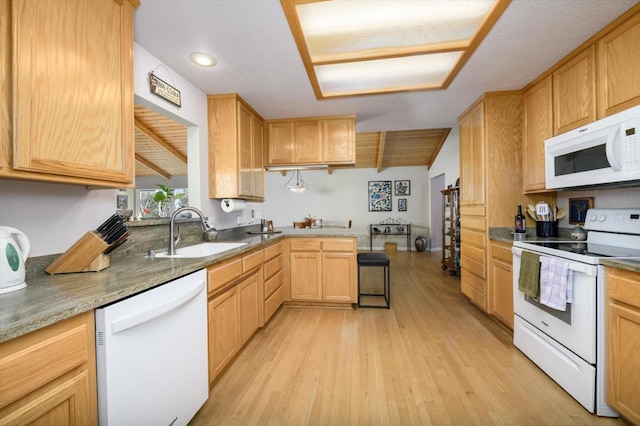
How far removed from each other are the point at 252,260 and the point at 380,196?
5894 mm

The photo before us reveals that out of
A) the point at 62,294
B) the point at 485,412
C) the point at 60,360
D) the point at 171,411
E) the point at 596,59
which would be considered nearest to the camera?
the point at 60,360

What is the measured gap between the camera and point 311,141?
3189mm

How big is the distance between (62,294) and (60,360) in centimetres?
27

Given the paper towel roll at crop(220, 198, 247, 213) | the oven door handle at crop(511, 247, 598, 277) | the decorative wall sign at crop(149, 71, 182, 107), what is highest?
the decorative wall sign at crop(149, 71, 182, 107)

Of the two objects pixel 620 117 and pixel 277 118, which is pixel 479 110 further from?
pixel 277 118

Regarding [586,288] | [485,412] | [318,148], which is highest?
[318,148]

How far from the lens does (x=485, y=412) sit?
142 centimetres

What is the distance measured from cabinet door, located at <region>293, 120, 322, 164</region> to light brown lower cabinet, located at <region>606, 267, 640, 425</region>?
8.67 feet

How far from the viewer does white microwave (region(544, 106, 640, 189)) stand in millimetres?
1430

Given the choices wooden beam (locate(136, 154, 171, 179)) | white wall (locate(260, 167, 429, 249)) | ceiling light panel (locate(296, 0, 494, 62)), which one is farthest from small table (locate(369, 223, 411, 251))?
wooden beam (locate(136, 154, 171, 179))

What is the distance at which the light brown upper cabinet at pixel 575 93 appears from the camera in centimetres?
183

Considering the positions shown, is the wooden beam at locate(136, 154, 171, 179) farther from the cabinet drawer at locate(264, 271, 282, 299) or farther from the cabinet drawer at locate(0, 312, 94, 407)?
the cabinet drawer at locate(0, 312, 94, 407)

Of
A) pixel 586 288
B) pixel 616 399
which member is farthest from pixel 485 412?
Result: pixel 586 288

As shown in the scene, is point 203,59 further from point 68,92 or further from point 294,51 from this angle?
point 68,92
